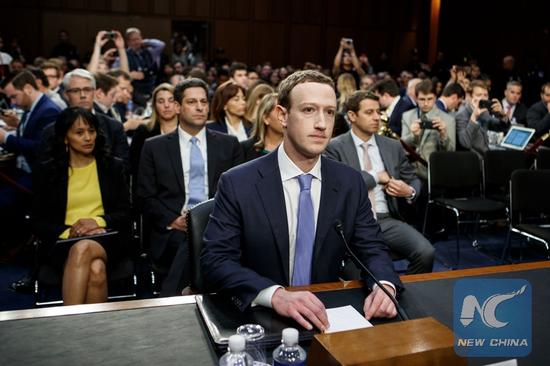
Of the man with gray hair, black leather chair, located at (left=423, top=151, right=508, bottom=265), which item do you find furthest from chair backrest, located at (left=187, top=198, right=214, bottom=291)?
the man with gray hair

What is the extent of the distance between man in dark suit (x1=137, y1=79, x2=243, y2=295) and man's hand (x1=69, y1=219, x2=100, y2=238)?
14.7 inches

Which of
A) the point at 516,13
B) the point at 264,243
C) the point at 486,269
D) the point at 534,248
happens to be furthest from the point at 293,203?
the point at 516,13

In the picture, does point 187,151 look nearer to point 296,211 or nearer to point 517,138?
point 296,211

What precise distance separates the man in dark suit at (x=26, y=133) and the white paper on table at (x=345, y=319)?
351 cm

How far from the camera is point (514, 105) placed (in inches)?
279

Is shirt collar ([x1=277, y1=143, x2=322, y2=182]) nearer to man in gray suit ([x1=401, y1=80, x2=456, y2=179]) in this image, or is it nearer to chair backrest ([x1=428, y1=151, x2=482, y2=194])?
chair backrest ([x1=428, y1=151, x2=482, y2=194])

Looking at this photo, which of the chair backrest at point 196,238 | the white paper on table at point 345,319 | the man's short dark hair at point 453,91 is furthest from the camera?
the man's short dark hair at point 453,91

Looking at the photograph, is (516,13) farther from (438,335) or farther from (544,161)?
(438,335)

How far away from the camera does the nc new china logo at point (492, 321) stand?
4.35 ft

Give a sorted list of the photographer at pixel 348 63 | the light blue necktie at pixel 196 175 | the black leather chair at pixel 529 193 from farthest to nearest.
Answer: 1. the photographer at pixel 348 63
2. the black leather chair at pixel 529 193
3. the light blue necktie at pixel 196 175

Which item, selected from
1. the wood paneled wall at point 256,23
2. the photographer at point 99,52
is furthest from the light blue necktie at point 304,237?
the wood paneled wall at point 256,23

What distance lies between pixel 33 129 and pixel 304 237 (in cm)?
340

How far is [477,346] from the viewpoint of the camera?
4.25 feet

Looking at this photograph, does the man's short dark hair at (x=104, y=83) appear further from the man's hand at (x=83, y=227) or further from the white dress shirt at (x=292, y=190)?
the white dress shirt at (x=292, y=190)
